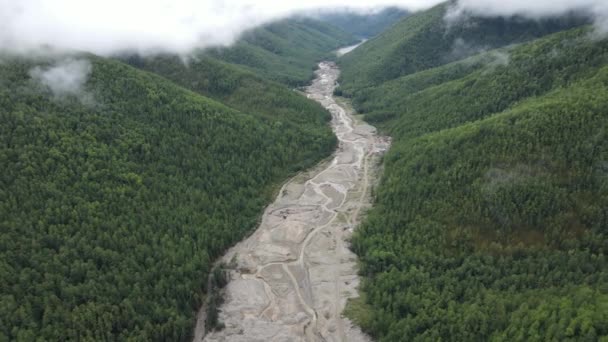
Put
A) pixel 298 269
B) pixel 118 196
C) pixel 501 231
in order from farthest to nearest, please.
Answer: pixel 118 196, pixel 298 269, pixel 501 231

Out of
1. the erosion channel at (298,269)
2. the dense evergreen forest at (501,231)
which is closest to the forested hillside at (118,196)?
the erosion channel at (298,269)

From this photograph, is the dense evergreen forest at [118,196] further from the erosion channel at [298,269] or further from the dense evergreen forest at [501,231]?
the dense evergreen forest at [501,231]

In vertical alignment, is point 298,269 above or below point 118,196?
below

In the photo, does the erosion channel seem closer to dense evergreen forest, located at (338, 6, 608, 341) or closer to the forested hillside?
dense evergreen forest, located at (338, 6, 608, 341)

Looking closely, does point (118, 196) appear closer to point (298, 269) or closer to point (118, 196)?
point (118, 196)

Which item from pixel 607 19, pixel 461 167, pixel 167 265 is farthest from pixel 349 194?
pixel 607 19

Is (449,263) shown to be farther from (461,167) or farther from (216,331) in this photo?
(216,331)

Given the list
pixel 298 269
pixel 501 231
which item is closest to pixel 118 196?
pixel 298 269
